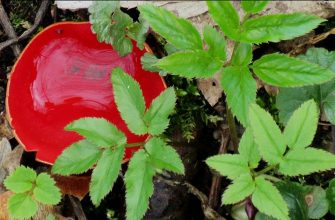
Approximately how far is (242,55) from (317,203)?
0.65 m

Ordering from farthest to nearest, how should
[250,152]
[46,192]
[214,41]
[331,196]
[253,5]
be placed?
[46,192], [331,196], [250,152], [214,41], [253,5]

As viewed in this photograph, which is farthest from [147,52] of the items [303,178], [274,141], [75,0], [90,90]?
[303,178]

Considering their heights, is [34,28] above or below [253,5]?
below

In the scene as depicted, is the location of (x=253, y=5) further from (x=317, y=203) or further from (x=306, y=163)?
(x=317, y=203)

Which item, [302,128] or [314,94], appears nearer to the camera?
[302,128]

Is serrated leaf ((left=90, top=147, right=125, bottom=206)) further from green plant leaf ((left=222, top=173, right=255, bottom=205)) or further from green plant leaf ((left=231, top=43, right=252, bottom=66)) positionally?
green plant leaf ((left=231, top=43, right=252, bottom=66))

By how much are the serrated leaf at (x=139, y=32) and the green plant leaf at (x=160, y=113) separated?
0.29 m

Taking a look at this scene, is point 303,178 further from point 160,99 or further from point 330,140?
point 160,99

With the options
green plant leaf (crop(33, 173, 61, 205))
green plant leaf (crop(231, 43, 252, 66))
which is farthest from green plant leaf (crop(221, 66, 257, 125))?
green plant leaf (crop(33, 173, 61, 205))

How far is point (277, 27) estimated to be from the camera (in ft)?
4.42

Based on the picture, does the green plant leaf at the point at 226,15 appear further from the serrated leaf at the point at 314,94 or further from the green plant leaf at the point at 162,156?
the serrated leaf at the point at 314,94

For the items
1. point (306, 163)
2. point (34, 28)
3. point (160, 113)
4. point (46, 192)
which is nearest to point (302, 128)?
point (306, 163)

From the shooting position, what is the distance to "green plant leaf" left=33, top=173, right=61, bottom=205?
1.85 metres

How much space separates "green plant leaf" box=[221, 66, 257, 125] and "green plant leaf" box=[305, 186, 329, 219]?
0.50 m
